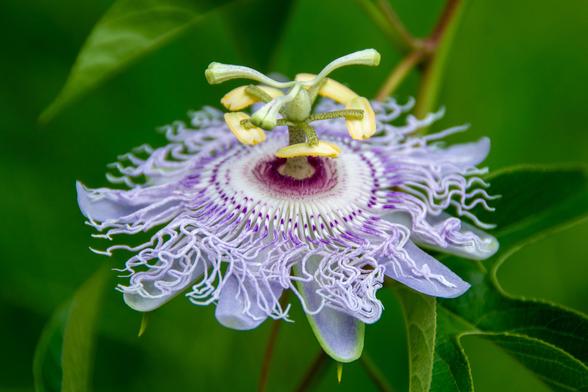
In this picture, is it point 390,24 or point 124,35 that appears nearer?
point 124,35

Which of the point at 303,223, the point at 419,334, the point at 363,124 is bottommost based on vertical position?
the point at 419,334

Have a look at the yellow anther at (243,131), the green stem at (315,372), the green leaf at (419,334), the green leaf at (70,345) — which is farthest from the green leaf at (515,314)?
the green leaf at (70,345)

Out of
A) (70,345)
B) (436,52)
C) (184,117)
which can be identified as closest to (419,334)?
(70,345)

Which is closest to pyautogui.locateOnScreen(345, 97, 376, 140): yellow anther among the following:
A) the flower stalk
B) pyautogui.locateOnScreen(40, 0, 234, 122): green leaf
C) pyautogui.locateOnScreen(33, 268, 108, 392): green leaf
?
the flower stalk

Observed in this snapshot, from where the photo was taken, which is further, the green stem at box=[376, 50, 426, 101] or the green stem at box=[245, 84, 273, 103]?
the green stem at box=[376, 50, 426, 101]

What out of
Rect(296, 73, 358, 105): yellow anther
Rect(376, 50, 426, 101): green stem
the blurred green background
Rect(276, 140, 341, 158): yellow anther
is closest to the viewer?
Rect(276, 140, 341, 158): yellow anther

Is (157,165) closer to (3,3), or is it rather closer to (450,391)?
(450,391)

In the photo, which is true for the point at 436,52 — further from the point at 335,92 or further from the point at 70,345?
the point at 70,345

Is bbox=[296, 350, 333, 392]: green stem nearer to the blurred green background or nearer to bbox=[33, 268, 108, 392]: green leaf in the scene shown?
bbox=[33, 268, 108, 392]: green leaf
